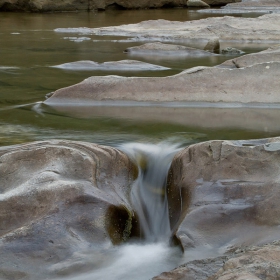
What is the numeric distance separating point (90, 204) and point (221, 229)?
0.65 metres

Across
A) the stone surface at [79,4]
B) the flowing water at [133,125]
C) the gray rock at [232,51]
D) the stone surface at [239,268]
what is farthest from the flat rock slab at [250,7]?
the stone surface at [239,268]

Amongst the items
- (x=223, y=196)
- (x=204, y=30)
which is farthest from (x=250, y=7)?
(x=223, y=196)

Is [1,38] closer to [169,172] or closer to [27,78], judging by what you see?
[27,78]

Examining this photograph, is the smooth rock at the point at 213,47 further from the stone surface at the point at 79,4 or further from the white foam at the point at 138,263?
the stone surface at the point at 79,4

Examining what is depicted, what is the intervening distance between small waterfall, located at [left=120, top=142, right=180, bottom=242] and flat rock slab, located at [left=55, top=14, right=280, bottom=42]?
6.43m

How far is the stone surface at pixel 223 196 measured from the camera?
2.97 metres

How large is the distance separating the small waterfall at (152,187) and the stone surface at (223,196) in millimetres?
60

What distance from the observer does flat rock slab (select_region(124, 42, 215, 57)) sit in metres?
8.46

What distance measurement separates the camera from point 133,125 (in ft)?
15.6

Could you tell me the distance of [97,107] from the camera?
5340 mm

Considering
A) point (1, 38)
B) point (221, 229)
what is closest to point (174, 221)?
point (221, 229)

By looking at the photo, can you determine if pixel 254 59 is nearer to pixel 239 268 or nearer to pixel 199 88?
pixel 199 88

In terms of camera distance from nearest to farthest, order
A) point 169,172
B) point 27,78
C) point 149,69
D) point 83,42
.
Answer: point 169,172 < point 27,78 < point 149,69 < point 83,42

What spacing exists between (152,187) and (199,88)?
80.6 inches
